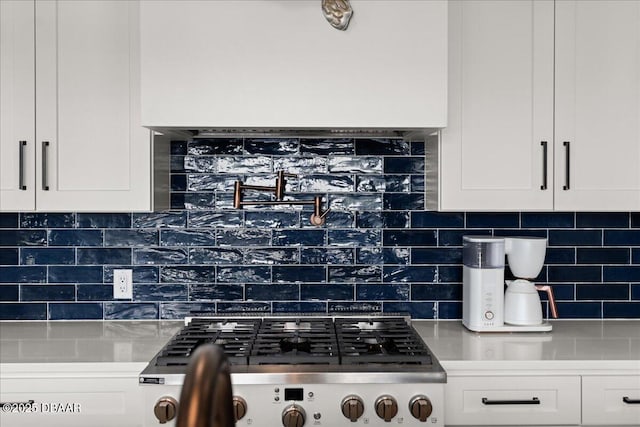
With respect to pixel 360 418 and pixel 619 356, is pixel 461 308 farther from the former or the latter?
pixel 360 418

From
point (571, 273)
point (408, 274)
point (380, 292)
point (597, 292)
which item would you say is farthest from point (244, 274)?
point (597, 292)

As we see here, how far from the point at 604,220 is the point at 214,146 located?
1.69m

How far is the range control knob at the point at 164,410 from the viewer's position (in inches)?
76.8

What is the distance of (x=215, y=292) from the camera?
2791mm

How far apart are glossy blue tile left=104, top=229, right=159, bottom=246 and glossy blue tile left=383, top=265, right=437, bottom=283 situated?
0.99 meters

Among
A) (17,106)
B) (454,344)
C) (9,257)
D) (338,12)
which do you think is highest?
(338,12)

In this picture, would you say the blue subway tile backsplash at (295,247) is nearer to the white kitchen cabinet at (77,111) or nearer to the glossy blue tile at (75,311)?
the glossy blue tile at (75,311)

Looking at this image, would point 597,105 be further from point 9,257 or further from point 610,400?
point 9,257

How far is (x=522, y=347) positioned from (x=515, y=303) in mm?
266

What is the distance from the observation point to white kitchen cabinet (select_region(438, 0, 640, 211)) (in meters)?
2.40

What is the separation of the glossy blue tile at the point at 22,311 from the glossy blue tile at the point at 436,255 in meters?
1.58

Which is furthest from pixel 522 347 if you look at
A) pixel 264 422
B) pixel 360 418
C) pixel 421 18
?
pixel 421 18

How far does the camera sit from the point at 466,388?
2107mm

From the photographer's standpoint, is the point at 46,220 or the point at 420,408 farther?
the point at 46,220
